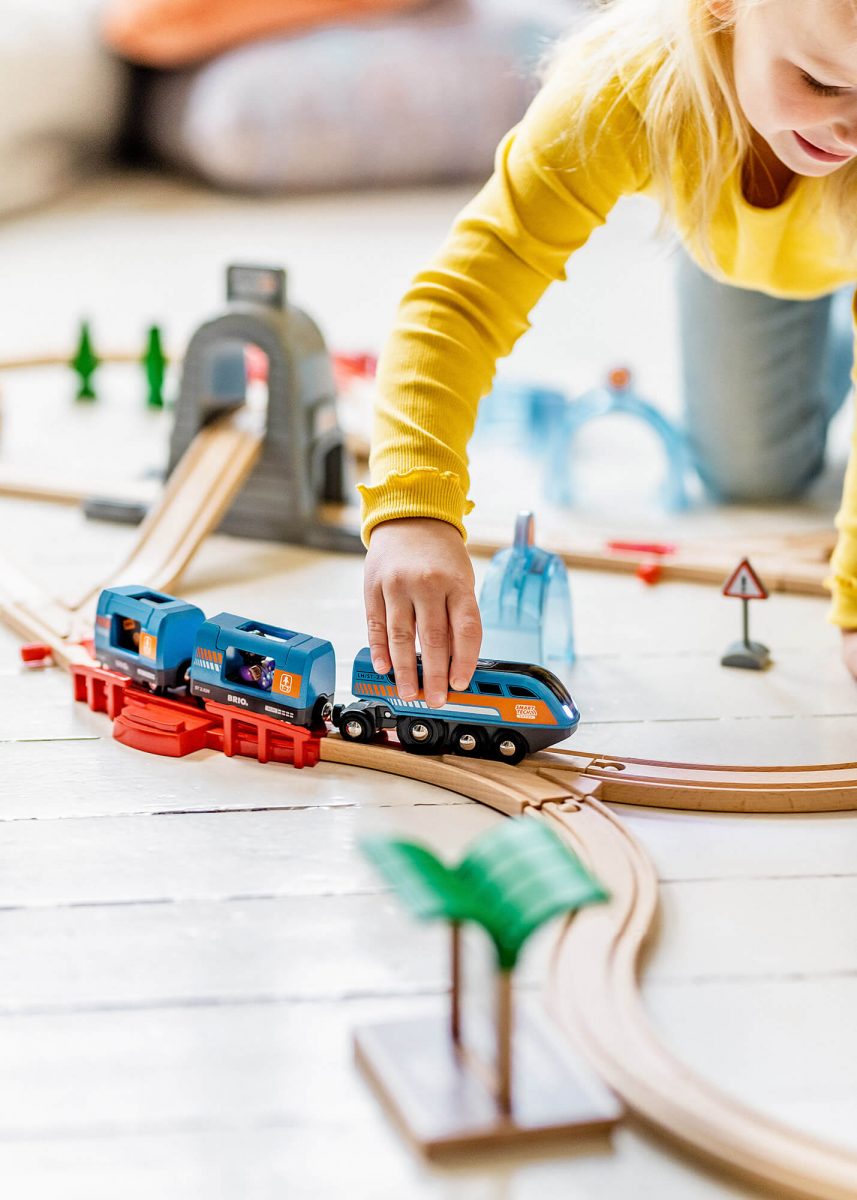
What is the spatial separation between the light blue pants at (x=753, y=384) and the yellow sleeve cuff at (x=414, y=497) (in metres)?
0.66

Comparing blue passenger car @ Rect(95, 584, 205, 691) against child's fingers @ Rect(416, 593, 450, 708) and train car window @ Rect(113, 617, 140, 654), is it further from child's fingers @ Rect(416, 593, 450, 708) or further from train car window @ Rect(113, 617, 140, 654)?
child's fingers @ Rect(416, 593, 450, 708)

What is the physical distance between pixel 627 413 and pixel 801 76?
0.70 m

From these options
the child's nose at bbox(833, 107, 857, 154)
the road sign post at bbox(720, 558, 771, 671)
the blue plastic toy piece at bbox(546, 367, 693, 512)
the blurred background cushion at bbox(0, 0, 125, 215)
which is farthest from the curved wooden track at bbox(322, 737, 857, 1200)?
the blurred background cushion at bbox(0, 0, 125, 215)

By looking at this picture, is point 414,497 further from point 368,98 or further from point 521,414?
point 368,98

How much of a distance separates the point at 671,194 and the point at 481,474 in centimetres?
60

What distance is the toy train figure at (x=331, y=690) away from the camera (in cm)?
90

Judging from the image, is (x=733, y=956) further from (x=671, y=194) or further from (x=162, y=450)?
(x=162, y=450)

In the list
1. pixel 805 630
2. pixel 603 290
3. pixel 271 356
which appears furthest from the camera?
pixel 603 290

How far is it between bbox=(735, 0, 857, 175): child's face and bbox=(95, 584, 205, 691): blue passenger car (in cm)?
48

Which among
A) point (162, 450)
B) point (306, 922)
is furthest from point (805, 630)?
point (162, 450)

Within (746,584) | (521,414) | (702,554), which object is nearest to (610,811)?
(746,584)

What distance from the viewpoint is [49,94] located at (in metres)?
2.90

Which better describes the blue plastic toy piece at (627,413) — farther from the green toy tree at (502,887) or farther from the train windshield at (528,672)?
the green toy tree at (502,887)

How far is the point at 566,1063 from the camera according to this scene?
62 centimetres
